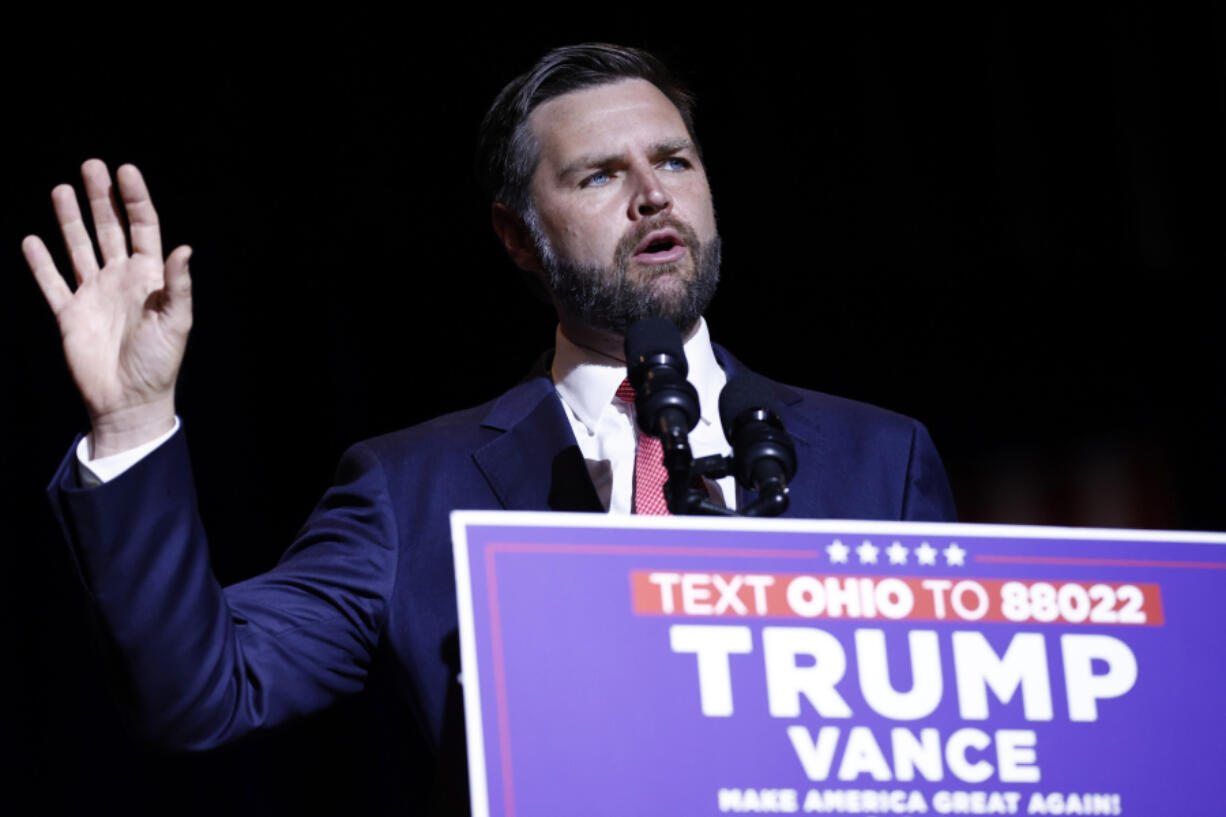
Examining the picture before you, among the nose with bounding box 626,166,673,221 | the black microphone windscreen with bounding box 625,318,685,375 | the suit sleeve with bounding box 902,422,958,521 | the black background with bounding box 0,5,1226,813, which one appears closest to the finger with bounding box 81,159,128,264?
the black microphone windscreen with bounding box 625,318,685,375

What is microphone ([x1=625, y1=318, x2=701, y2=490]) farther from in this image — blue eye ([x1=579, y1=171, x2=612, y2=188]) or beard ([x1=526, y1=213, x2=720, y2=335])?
blue eye ([x1=579, y1=171, x2=612, y2=188])

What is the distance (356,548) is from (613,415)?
0.37 m

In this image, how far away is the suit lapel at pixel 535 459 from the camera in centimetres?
174

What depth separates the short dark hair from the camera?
2.15 m

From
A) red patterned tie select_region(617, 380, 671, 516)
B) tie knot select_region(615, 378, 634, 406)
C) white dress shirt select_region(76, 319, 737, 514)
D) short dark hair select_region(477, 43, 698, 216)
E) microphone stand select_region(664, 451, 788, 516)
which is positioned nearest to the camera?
microphone stand select_region(664, 451, 788, 516)

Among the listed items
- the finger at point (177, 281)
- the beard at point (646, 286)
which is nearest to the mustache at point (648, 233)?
the beard at point (646, 286)

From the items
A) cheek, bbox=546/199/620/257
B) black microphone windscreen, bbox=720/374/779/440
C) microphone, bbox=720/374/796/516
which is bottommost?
microphone, bbox=720/374/796/516

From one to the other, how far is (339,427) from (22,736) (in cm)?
93

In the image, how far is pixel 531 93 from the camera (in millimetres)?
2170

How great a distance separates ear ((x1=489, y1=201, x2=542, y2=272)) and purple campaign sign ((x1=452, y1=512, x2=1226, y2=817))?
3.31 feet

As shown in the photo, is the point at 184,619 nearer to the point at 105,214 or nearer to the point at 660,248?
the point at 105,214

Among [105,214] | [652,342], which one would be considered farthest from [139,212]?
[652,342]

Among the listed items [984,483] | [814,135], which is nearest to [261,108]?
[814,135]

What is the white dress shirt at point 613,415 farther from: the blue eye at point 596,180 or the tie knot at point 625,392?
the blue eye at point 596,180
